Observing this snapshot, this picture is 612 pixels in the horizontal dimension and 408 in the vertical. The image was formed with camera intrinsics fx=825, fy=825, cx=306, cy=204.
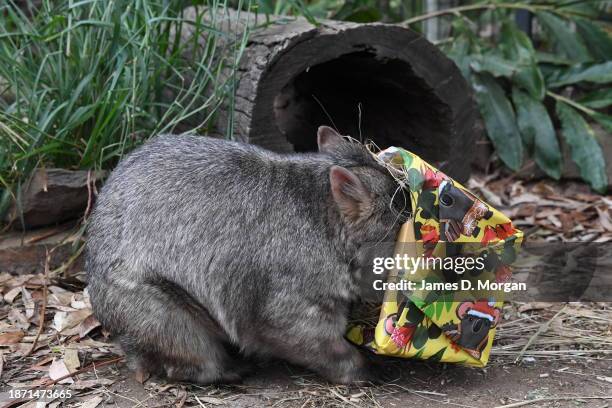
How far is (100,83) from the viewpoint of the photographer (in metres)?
4.41

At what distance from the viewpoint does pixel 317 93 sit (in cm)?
521

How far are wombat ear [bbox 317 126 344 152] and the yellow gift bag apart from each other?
1.09 feet

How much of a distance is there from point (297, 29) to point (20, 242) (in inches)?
72.9

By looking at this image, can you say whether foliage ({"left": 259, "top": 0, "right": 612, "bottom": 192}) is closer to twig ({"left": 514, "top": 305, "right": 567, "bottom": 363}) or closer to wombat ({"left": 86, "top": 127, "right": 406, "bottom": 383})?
twig ({"left": 514, "top": 305, "right": 567, "bottom": 363})

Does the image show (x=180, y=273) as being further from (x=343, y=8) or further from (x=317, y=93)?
(x=343, y=8)

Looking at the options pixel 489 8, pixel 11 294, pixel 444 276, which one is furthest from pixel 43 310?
pixel 489 8

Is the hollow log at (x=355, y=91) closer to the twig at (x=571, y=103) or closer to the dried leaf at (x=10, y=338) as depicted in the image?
the twig at (x=571, y=103)

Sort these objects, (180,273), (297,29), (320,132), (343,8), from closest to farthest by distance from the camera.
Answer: (180,273) < (320,132) < (297,29) < (343,8)

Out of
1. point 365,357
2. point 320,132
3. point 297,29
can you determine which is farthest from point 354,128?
point 365,357

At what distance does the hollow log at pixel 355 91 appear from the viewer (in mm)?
4199

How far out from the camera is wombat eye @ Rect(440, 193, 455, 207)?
323 centimetres

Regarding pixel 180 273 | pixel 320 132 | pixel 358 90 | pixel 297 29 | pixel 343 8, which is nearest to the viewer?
pixel 180 273

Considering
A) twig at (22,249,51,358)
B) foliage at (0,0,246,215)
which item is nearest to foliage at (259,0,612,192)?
foliage at (0,0,246,215)

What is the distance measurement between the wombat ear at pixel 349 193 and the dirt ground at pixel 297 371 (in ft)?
2.36
